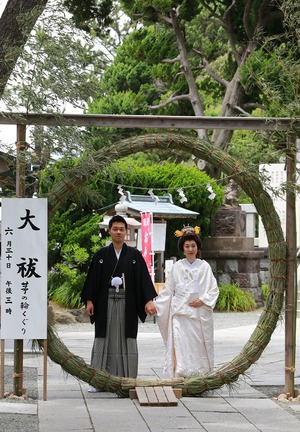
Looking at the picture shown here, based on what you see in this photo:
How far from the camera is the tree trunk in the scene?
7965 mm

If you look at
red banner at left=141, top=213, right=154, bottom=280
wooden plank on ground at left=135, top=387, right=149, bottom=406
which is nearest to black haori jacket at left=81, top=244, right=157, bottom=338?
wooden plank on ground at left=135, top=387, right=149, bottom=406

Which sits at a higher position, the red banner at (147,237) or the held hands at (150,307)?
the red banner at (147,237)

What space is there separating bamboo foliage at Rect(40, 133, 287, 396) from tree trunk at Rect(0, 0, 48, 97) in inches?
47.4

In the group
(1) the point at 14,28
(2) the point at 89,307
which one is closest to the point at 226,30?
(2) the point at 89,307

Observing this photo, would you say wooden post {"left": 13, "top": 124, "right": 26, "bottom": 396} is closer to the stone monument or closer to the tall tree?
the tall tree

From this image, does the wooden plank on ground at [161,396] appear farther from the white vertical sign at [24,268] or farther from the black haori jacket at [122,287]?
the white vertical sign at [24,268]

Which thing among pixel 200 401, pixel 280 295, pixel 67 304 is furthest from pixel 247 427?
pixel 67 304

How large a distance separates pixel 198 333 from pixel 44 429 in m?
2.84

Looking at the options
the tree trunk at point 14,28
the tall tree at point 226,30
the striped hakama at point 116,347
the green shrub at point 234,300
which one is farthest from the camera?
the tall tree at point 226,30

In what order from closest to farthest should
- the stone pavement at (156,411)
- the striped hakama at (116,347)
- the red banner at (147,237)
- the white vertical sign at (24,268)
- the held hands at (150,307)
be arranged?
the stone pavement at (156,411) < the white vertical sign at (24,268) < the striped hakama at (116,347) < the held hands at (150,307) < the red banner at (147,237)

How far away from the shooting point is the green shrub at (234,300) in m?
20.9

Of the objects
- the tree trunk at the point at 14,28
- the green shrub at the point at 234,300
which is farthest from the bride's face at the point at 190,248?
the green shrub at the point at 234,300

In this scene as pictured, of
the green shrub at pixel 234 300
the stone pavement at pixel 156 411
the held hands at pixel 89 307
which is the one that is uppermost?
the held hands at pixel 89 307

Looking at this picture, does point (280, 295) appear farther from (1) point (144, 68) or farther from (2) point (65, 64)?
(1) point (144, 68)
